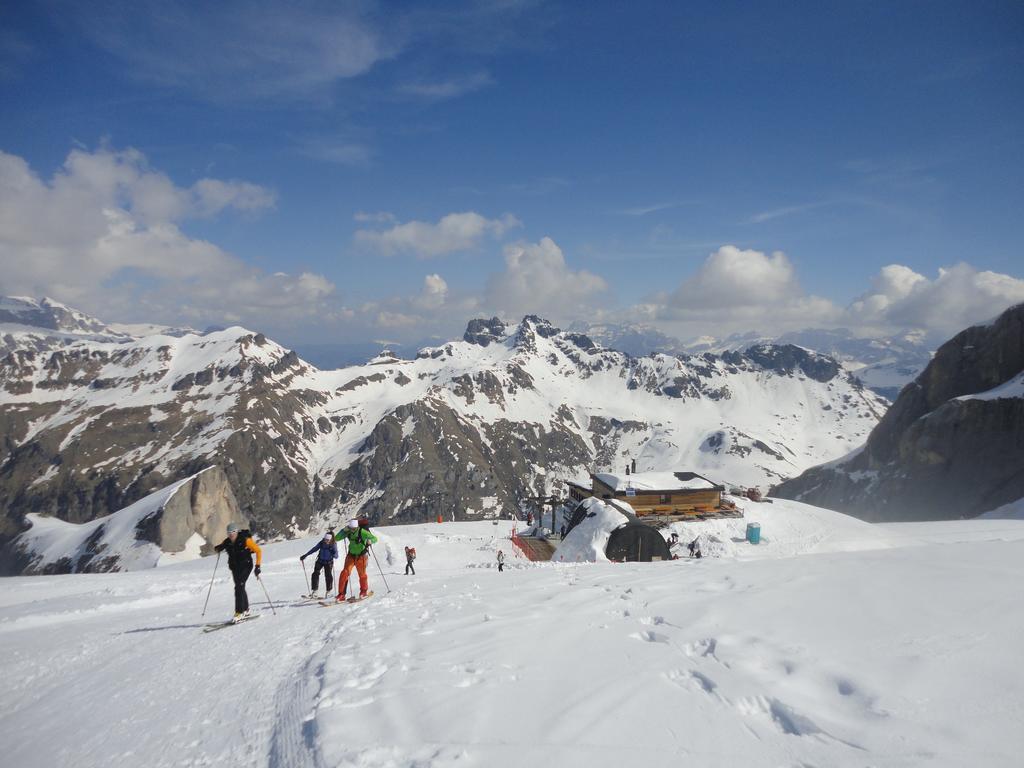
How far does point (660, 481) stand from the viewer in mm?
52250

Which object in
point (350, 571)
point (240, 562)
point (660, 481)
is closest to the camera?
point (240, 562)

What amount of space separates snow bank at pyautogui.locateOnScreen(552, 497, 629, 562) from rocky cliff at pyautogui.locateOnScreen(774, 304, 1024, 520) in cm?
6571

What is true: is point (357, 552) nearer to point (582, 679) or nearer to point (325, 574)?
point (325, 574)

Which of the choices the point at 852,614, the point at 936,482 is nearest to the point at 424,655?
the point at 852,614

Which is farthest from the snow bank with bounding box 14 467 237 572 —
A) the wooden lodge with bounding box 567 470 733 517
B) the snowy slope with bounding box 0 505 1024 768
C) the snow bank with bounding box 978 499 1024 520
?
the snow bank with bounding box 978 499 1024 520

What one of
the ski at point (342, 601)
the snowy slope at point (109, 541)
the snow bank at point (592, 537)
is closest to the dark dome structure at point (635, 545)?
the snow bank at point (592, 537)

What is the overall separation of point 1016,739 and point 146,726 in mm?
9273

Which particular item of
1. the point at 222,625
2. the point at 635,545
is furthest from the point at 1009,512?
the point at 222,625

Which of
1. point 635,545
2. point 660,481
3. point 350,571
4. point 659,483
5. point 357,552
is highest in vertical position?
point 357,552

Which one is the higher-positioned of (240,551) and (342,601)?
(240,551)

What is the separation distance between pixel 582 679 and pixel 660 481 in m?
48.9

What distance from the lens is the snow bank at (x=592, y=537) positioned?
32031 mm

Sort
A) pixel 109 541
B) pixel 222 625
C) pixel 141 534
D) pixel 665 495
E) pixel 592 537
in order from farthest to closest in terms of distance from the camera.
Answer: pixel 141 534, pixel 109 541, pixel 665 495, pixel 592 537, pixel 222 625

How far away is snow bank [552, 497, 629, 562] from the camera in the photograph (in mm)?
32031
